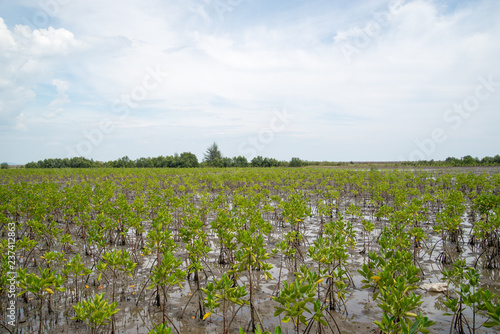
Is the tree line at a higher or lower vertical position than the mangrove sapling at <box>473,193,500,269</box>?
higher

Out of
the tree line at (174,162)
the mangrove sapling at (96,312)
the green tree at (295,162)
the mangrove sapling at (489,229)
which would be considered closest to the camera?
the mangrove sapling at (96,312)

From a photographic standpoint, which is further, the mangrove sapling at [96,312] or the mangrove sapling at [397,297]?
the mangrove sapling at [96,312]

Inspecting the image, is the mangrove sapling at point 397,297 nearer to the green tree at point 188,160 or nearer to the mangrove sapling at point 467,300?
the mangrove sapling at point 467,300

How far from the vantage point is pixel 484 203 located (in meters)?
7.94

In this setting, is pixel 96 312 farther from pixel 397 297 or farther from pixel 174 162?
pixel 174 162

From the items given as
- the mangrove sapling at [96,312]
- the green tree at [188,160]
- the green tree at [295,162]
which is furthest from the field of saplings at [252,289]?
the green tree at [295,162]

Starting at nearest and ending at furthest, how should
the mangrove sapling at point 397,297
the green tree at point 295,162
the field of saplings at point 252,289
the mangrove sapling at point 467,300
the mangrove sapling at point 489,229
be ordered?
the mangrove sapling at point 397,297, the mangrove sapling at point 467,300, the field of saplings at point 252,289, the mangrove sapling at point 489,229, the green tree at point 295,162

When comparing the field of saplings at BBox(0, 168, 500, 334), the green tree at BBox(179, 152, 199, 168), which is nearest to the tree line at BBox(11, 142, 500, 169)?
the green tree at BBox(179, 152, 199, 168)

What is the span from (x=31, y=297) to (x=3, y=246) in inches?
Result: 44.8

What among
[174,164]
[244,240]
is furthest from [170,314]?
[174,164]

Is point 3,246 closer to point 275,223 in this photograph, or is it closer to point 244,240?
point 244,240

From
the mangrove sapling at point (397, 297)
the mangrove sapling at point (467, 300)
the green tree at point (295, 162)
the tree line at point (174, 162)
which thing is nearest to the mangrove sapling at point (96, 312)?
the mangrove sapling at point (397, 297)

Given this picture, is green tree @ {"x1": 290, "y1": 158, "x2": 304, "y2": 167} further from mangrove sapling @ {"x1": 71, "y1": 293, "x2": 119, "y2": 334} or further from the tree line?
mangrove sapling @ {"x1": 71, "y1": 293, "x2": 119, "y2": 334}

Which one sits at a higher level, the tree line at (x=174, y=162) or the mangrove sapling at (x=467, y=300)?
the tree line at (x=174, y=162)
